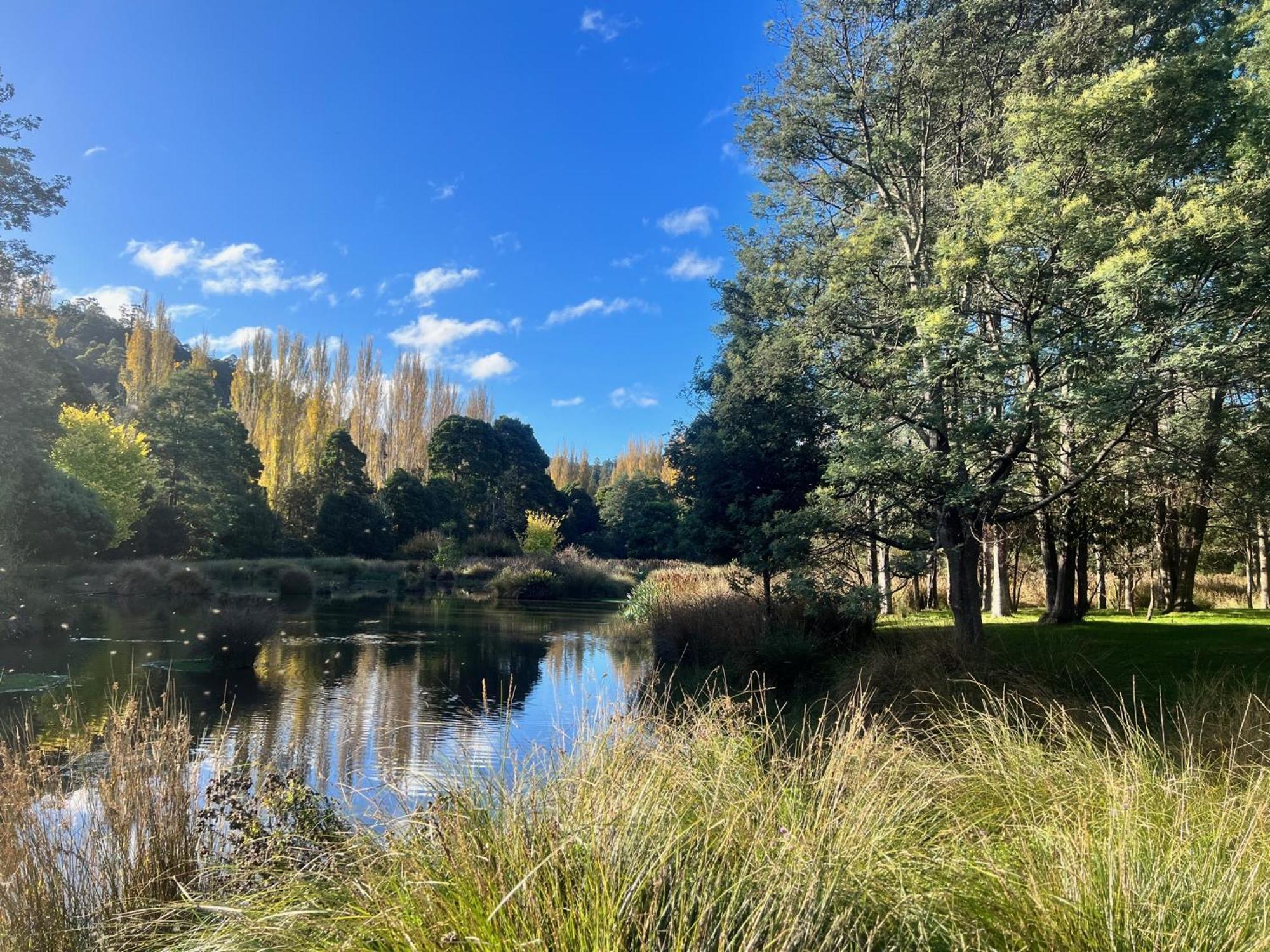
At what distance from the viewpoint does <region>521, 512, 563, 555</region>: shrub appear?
1527 inches

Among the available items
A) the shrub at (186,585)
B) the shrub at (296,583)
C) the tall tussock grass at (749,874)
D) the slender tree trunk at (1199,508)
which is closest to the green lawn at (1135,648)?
the slender tree trunk at (1199,508)

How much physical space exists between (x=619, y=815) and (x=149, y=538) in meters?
34.7

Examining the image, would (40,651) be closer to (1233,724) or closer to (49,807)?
(49,807)

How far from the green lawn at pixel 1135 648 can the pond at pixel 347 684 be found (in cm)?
521

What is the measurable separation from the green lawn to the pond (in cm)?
521

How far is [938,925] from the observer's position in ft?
6.84

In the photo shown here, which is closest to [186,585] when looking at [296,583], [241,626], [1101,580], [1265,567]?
[296,583]

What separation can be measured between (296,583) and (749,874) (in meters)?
28.8

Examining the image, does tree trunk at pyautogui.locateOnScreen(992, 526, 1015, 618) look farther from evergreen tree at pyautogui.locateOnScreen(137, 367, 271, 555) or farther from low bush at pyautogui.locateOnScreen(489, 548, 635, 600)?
evergreen tree at pyautogui.locateOnScreen(137, 367, 271, 555)

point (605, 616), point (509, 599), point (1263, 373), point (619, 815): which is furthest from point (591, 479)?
point (619, 815)

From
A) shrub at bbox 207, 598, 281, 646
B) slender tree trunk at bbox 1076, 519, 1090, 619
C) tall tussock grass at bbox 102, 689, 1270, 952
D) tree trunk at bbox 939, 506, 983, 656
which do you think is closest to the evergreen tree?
shrub at bbox 207, 598, 281, 646

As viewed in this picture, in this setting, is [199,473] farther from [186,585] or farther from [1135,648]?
[1135,648]

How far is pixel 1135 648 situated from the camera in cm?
979

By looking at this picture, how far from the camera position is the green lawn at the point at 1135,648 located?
7.97 m
